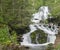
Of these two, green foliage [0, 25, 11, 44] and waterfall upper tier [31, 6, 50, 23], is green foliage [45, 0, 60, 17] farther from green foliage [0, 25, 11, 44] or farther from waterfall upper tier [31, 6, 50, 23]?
green foliage [0, 25, 11, 44]

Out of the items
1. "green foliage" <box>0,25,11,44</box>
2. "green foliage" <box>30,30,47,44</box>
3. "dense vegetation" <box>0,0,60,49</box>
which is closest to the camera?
"green foliage" <box>0,25,11,44</box>

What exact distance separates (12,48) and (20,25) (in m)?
5.71

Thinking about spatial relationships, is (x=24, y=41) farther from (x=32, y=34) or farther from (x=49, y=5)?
(x=49, y=5)

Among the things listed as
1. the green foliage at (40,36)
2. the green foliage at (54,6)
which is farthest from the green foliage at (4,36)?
the green foliage at (54,6)

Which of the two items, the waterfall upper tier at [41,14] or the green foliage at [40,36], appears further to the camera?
the waterfall upper tier at [41,14]

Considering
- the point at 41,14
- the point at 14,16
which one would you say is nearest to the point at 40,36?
the point at 14,16

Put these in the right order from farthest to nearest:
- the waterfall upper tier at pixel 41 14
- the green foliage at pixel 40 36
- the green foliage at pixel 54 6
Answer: the waterfall upper tier at pixel 41 14, the green foliage at pixel 54 6, the green foliage at pixel 40 36

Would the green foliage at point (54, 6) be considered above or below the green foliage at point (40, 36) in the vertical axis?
above

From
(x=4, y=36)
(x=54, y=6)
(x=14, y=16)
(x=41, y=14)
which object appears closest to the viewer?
(x=4, y=36)

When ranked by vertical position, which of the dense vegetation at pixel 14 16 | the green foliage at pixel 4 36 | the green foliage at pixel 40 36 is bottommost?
the green foliage at pixel 40 36

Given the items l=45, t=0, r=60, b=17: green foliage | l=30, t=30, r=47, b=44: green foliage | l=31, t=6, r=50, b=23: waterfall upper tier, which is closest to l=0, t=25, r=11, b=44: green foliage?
l=30, t=30, r=47, b=44: green foliage

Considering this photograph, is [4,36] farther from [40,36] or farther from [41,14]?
[41,14]

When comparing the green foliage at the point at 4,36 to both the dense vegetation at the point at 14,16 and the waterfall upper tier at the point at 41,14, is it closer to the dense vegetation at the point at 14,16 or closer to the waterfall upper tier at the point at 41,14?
the dense vegetation at the point at 14,16

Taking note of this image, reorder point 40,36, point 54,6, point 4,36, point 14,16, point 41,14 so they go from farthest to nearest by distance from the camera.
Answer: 1. point 41,14
2. point 54,6
3. point 40,36
4. point 14,16
5. point 4,36
